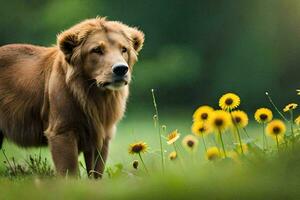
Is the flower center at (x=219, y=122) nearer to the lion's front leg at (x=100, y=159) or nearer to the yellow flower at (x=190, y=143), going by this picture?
the yellow flower at (x=190, y=143)

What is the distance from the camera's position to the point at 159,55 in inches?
881

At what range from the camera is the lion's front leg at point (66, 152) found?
6074mm

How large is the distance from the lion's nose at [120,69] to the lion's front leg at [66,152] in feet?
2.00

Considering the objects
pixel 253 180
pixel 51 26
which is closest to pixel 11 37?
pixel 51 26

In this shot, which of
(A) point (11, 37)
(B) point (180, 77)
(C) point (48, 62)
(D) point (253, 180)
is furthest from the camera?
(B) point (180, 77)

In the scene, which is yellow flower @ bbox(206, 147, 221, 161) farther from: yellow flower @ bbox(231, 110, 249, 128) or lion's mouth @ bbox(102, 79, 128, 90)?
lion's mouth @ bbox(102, 79, 128, 90)

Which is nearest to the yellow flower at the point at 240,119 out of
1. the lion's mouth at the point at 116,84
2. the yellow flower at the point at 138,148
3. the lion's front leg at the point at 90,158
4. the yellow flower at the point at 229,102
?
the yellow flower at the point at 229,102

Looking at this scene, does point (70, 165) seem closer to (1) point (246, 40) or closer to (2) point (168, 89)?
(2) point (168, 89)

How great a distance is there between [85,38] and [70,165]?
2.98 feet

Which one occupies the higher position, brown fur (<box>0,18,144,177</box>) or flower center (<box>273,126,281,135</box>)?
brown fur (<box>0,18,144,177</box>)

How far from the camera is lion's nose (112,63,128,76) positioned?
5789 millimetres

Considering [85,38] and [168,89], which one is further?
[168,89]

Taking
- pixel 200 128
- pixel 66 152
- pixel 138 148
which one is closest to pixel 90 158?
pixel 66 152

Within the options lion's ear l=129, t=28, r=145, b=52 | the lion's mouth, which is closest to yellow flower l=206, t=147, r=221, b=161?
the lion's mouth
